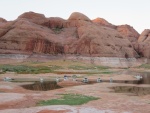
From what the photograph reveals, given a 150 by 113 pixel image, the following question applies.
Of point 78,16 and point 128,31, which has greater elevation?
point 78,16

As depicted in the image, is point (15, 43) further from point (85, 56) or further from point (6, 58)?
point (85, 56)

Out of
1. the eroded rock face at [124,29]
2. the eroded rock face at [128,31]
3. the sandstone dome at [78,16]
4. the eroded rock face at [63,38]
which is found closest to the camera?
the eroded rock face at [63,38]

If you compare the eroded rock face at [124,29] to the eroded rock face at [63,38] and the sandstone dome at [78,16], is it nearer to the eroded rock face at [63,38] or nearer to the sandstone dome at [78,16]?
the sandstone dome at [78,16]

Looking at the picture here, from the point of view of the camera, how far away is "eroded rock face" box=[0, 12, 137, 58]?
122 meters

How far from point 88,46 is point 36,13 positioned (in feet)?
143

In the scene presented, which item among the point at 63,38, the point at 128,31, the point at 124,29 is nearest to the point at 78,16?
the point at 63,38

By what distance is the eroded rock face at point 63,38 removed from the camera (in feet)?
400

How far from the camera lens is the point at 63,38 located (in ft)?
445

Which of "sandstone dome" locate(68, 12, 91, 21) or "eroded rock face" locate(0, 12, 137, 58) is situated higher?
"sandstone dome" locate(68, 12, 91, 21)

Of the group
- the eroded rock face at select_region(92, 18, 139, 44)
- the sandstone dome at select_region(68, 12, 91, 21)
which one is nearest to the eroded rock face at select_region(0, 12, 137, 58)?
the sandstone dome at select_region(68, 12, 91, 21)

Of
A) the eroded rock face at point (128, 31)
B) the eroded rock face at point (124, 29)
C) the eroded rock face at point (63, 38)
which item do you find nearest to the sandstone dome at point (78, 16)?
the eroded rock face at point (63, 38)

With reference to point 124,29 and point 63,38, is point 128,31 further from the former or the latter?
point 63,38

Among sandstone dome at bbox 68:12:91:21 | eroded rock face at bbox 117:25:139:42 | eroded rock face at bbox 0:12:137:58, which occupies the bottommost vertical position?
eroded rock face at bbox 0:12:137:58

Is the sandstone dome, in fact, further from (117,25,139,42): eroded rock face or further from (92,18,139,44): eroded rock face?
(117,25,139,42): eroded rock face
